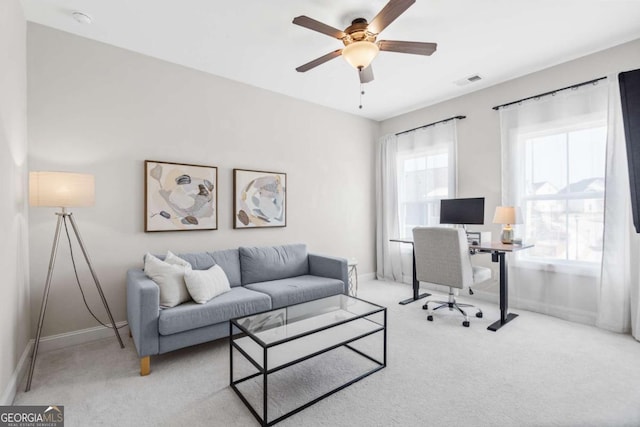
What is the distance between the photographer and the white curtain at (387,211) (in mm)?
5031

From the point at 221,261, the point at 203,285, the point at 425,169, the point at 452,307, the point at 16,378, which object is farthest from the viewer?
the point at 425,169

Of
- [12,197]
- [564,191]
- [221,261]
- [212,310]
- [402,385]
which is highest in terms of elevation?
[564,191]

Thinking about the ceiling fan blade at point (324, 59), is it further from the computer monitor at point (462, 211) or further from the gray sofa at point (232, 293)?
the computer monitor at point (462, 211)

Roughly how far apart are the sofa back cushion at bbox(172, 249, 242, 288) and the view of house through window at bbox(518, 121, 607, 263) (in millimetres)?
3338

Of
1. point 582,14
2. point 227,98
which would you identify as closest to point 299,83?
point 227,98

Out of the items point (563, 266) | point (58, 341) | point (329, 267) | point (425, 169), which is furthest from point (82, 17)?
point (563, 266)

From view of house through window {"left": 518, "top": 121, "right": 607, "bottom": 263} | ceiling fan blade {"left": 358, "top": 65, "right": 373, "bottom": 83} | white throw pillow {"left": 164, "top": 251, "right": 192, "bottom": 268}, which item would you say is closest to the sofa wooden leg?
white throw pillow {"left": 164, "top": 251, "right": 192, "bottom": 268}

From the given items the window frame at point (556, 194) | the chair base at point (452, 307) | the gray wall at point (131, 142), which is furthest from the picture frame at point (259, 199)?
the window frame at point (556, 194)

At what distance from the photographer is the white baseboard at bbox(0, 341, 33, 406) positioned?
1.81 metres

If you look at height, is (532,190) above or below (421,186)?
below

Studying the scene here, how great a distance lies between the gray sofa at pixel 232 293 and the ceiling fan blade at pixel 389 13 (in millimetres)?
2282

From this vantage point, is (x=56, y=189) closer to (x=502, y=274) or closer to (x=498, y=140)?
(x=502, y=274)

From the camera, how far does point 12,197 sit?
81.9 inches

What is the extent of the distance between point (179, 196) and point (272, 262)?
122 cm
